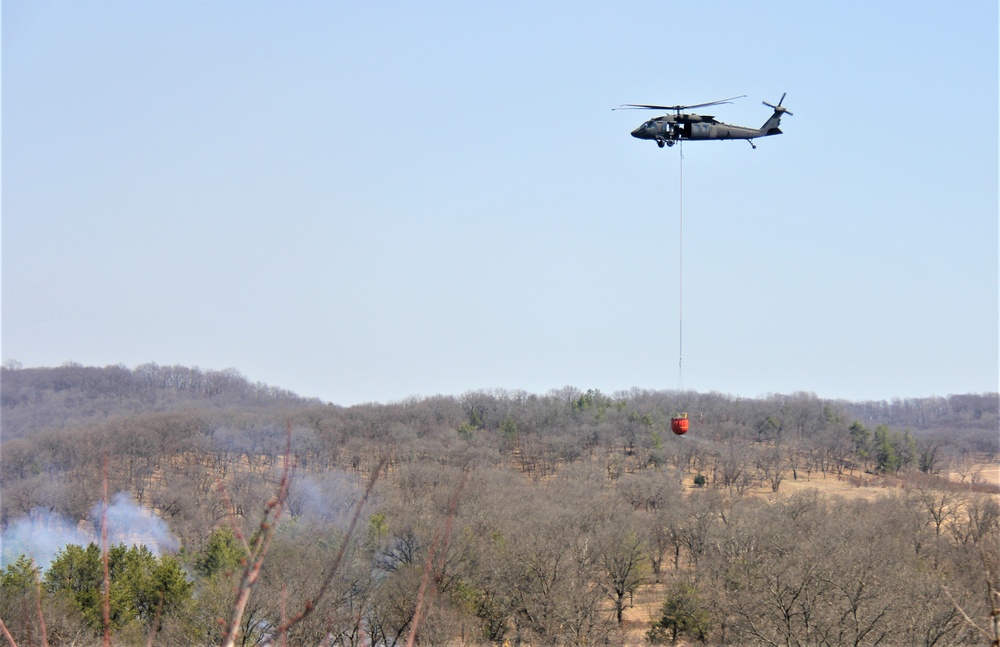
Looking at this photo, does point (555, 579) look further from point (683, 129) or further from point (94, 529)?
point (94, 529)

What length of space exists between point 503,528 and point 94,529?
1149 inches

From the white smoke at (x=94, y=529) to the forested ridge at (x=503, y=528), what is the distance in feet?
0.86

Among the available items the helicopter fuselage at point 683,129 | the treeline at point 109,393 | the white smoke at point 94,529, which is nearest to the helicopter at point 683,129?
the helicopter fuselage at point 683,129

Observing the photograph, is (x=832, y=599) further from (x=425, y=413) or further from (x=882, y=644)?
(x=425, y=413)

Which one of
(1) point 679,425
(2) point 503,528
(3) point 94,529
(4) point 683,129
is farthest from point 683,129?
(3) point 94,529

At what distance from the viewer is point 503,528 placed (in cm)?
4462

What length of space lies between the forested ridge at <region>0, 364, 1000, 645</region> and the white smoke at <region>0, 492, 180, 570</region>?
263 millimetres

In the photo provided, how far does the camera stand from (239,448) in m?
75.4

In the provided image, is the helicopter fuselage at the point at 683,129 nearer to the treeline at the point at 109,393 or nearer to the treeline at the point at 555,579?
the treeline at the point at 555,579

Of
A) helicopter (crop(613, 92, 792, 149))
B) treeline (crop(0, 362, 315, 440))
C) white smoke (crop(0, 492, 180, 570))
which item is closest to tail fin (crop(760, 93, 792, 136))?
helicopter (crop(613, 92, 792, 149))

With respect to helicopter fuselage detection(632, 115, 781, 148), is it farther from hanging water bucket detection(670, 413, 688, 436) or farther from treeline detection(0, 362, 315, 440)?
treeline detection(0, 362, 315, 440)

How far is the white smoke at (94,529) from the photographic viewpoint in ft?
167

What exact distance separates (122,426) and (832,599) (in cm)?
7393

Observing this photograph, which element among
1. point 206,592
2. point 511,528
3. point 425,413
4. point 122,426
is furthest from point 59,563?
point 425,413
